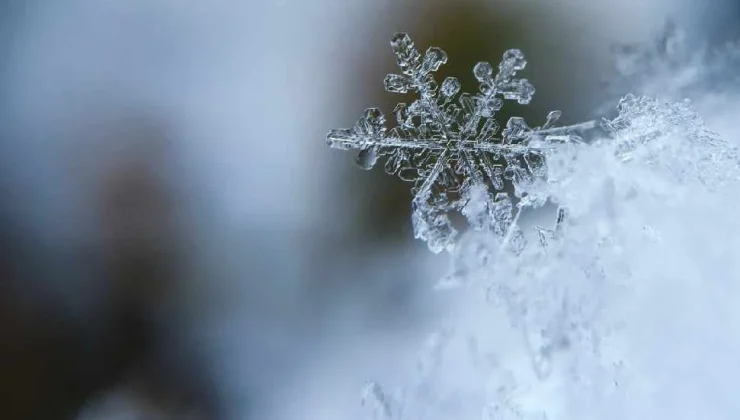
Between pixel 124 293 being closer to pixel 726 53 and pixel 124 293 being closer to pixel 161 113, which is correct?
pixel 161 113

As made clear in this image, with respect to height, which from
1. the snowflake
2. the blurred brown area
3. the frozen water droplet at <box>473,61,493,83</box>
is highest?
the frozen water droplet at <box>473,61,493,83</box>

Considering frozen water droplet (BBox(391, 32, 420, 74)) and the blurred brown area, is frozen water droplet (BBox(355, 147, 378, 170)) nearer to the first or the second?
frozen water droplet (BBox(391, 32, 420, 74))

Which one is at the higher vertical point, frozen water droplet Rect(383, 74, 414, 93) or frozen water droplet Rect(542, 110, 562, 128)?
frozen water droplet Rect(542, 110, 562, 128)

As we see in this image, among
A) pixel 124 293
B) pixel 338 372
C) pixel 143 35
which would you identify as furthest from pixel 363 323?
pixel 143 35

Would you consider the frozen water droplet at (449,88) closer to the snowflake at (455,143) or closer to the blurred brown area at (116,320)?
the snowflake at (455,143)

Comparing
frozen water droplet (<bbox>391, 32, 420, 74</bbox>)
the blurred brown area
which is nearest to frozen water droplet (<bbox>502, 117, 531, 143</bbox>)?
frozen water droplet (<bbox>391, 32, 420, 74</bbox>)
